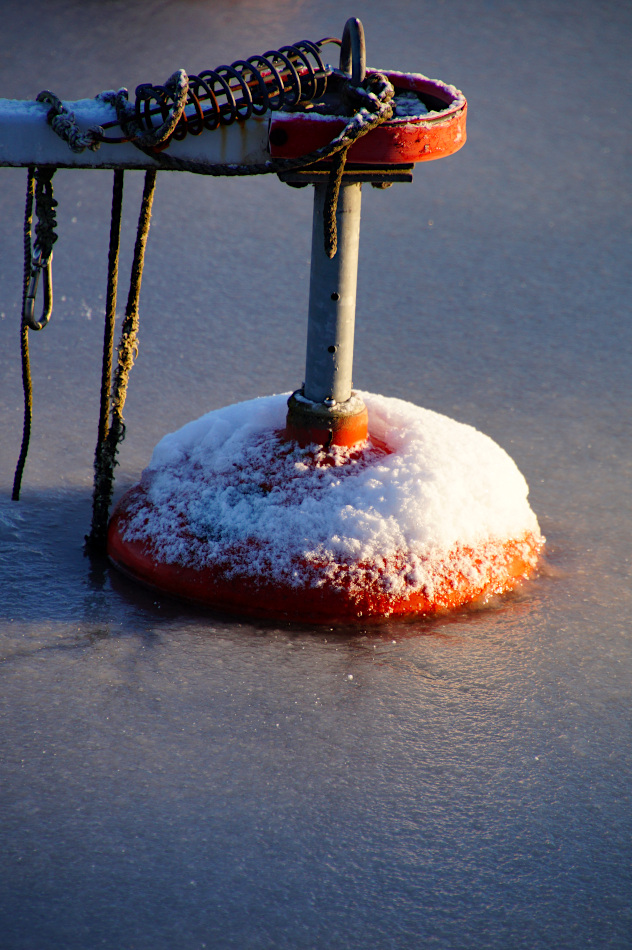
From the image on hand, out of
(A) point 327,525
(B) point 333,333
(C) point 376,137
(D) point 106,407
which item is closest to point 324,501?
→ (A) point 327,525

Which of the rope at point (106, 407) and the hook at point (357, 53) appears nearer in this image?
the hook at point (357, 53)

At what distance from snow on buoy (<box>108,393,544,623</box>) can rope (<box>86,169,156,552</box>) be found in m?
0.04

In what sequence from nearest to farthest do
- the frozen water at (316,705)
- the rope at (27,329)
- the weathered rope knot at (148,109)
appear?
the frozen water at (316,705) < the weathered rope knot at (148,109) < the rope at (27,329)

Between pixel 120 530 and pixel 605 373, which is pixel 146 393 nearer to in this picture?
pixel 120 530

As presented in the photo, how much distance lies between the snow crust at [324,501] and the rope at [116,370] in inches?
2.5

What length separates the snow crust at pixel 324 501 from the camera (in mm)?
1215

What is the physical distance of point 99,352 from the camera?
84.0 inches

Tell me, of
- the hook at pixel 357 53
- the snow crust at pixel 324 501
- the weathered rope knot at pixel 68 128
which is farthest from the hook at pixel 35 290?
the hook at pixel 357 53

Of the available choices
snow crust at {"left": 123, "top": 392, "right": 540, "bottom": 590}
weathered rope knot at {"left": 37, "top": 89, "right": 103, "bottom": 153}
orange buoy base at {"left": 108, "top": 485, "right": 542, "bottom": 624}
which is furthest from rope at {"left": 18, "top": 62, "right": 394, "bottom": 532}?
orange buoy base at {"left": 108, "top": 485, "right": 542, "bottom": 624}

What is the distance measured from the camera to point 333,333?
127 cm

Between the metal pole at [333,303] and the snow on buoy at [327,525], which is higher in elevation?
the metal pole at [333,303]

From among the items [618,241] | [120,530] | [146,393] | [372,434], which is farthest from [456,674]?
[618,241]

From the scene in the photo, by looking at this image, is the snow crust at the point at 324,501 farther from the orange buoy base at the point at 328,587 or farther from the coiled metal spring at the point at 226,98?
the coiled metal spring at the point at 226,98

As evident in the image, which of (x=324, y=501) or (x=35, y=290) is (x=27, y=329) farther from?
(x=324, y=501)
